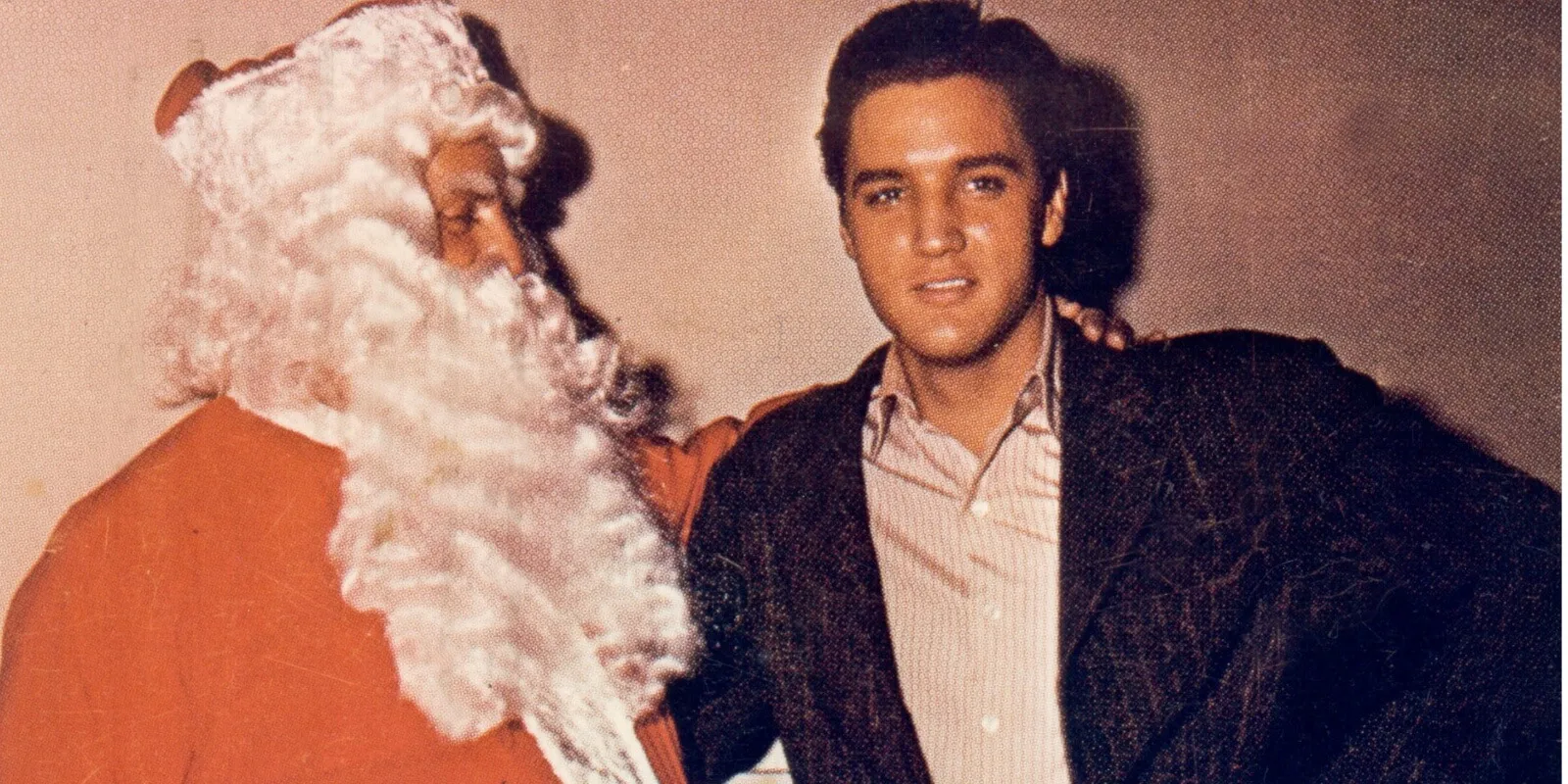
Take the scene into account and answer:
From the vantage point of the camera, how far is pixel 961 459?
4.89 ft

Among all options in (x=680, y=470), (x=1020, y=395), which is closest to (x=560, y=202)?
(x=680, y=470)

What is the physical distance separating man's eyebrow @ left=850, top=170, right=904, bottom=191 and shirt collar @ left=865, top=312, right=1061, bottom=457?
254mm

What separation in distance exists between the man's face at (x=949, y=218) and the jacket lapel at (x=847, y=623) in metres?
0.20

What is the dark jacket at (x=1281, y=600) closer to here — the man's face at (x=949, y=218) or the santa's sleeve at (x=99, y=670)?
the man's face at (x=949, y=218)

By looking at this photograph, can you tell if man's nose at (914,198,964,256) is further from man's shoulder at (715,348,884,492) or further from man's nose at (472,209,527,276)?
man's nose at (472,209,527,276)

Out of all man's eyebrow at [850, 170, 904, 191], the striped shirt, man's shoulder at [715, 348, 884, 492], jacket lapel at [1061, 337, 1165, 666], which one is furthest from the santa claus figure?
jacket lapel at [1061, 337, 1165, 666]

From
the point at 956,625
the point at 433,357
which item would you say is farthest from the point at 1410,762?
the point at 433,357

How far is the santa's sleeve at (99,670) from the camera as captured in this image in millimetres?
1221

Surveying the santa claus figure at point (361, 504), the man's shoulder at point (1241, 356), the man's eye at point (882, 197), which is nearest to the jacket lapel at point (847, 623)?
the santa claus figure at point (361, 504)

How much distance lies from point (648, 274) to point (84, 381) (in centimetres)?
83

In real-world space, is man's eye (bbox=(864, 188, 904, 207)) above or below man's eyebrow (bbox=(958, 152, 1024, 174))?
below

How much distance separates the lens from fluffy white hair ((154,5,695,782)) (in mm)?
1340

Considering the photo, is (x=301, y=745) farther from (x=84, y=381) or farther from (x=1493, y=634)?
(x=1493, y=634)

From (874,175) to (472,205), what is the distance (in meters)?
0.52
